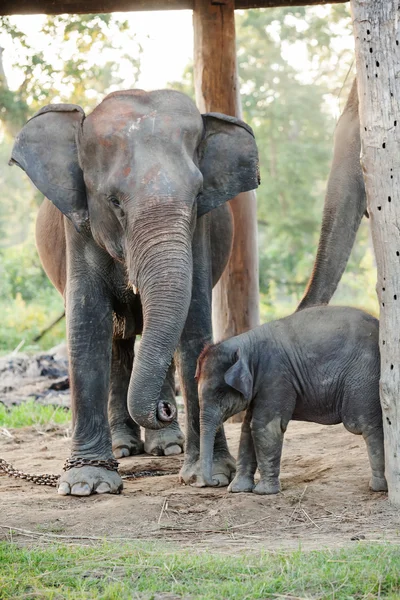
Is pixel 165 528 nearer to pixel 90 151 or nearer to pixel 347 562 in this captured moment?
pixel 347 562

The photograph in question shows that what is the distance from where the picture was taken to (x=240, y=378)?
5.83 metres

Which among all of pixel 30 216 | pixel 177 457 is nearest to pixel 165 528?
pixel 177 457

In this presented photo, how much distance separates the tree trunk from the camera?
30.5 ft

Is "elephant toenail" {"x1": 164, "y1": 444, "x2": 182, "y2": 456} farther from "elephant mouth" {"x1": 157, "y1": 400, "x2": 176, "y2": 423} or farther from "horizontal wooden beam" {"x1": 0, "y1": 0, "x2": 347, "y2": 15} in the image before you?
"horizontal wooden beam" {"x1": 0, "y1": 0, "x2": 347, "y2": 15}

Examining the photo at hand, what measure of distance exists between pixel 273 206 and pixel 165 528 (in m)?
25.8

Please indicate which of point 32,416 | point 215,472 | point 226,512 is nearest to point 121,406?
point 215,472

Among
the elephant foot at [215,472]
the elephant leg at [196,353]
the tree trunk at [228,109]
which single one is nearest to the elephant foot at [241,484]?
the elephant foot at [215,472]

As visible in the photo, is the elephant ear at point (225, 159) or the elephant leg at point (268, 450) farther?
the elephant ear at point (225, 159)

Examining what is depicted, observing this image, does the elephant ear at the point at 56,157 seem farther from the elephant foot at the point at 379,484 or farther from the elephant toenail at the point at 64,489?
the elephant foot at the point at 379,484

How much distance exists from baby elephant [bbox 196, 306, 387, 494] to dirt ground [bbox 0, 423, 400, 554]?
0.23m

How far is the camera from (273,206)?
30.7 metres

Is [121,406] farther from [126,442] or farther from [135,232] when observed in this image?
[135,232]

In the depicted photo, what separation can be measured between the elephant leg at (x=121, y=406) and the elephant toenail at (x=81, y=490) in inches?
69.5

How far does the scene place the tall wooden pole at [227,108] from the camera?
9.30m
